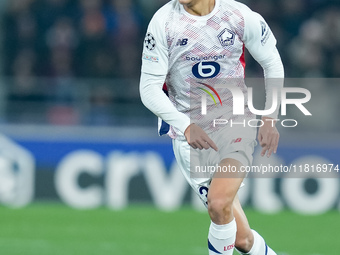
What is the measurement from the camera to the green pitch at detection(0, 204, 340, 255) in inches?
339

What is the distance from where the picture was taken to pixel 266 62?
6.07 meters

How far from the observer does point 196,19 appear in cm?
592

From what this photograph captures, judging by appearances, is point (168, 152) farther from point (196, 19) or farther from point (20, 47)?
point (196, 19)

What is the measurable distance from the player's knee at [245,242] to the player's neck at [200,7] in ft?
4.77

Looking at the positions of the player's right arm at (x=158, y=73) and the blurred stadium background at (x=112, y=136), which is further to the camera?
the blurred stadium background at (x=112, y=136)

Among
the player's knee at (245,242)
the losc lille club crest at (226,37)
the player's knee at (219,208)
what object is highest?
the losc lille club crest at (226,37)

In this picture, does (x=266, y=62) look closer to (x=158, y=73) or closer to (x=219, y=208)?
(x=158, y=73)

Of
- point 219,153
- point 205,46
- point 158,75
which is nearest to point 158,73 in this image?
point 158,75

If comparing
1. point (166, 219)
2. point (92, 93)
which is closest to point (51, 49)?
point (92, 93)

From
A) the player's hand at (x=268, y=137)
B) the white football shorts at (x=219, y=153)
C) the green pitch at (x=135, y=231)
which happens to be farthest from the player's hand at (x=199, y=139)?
the green pitch at (x=135, y=231)

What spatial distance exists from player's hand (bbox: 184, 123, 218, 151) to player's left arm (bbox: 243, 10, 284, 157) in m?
0.38

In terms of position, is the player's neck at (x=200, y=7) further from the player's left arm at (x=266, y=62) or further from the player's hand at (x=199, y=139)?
the player's hand at (x=199, y=139)

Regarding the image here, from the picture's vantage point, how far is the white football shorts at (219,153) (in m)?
5.93

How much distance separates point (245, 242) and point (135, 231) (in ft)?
12.9
